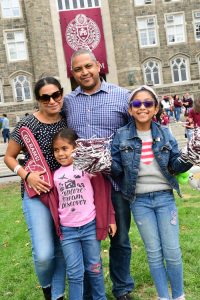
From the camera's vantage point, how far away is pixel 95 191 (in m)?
3.39

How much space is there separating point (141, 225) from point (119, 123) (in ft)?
2.90

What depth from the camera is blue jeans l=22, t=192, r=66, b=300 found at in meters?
3.31

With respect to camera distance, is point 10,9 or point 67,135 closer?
point 67,135

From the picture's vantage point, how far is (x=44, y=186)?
3.35m

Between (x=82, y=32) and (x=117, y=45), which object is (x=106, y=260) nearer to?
(x=117, y=45)

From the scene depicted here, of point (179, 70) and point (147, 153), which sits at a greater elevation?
point (179, 70)

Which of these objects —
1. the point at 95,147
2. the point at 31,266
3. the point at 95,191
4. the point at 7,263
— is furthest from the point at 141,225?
the point at 7,263

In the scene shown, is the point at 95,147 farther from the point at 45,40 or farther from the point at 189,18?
the point at 189,18

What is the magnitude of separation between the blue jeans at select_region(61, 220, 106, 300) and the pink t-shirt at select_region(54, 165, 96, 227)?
0.21 ft

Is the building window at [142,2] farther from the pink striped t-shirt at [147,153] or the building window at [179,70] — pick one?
the pink striped t-shirt at [147,153]

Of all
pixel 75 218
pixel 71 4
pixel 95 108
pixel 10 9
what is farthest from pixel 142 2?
pixel 75 218

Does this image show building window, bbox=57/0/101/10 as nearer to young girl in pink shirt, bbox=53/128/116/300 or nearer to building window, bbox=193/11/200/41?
building window, bbox=193/11/200/41

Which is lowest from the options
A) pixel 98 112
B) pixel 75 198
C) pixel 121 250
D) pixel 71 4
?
pixel 121 250

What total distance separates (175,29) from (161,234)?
3045 centimetres
